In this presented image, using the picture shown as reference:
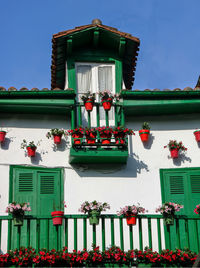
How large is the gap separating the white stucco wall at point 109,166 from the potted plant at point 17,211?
1056 mm

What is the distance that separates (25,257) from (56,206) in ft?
6.58

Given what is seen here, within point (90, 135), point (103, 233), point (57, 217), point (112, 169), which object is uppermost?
point (90, 135)

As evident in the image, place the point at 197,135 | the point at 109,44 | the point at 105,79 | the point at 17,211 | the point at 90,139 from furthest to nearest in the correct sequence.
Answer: the point at 109,44 < the point at 105,79 < the point at 197,135 < the point at 90,139 < the point at 17,211

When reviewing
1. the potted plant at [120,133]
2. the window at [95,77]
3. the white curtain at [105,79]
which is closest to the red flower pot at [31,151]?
the potted plant at [120,133]

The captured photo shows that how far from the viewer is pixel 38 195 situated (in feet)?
44.0

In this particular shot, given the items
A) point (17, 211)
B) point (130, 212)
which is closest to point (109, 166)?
point (130, 212)

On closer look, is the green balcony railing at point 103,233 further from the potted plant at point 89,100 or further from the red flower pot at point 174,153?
the potted plant at point 89,100

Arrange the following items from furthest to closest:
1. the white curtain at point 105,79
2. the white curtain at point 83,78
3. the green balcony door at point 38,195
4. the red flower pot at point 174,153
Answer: the white curtain at point 105,79
the white curtain at point 83,78
the red flower pot at point 174,153
the green balcony door at point 38,195

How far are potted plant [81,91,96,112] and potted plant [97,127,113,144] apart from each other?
652mm

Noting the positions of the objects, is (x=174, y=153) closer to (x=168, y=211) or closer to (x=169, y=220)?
(x=168, y=211)

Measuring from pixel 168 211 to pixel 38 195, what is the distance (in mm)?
3198

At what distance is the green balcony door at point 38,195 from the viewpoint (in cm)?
1288

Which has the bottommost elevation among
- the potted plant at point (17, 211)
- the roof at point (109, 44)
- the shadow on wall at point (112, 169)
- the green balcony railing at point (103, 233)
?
the green balcony railing at point (103, 233)

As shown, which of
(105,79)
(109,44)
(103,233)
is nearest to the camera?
(103,233)
